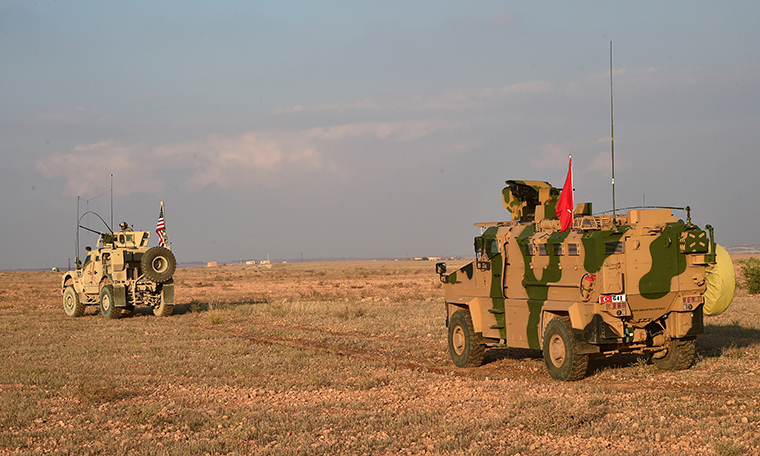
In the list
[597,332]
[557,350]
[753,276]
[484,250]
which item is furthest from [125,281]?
[753,276]

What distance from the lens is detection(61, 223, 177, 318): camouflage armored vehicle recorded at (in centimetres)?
2684

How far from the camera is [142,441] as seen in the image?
838cm

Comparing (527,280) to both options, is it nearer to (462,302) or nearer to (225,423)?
(462,302)

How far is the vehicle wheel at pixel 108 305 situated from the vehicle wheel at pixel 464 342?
1632 cm

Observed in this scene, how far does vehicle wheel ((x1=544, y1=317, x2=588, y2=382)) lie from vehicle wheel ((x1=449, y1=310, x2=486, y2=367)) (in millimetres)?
2001

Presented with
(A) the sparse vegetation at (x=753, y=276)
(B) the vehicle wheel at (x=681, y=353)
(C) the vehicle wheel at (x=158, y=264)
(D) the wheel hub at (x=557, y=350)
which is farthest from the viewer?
(A) the sparse vegetation at (x=753, y=276)

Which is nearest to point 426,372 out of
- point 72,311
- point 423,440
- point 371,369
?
point 371,369

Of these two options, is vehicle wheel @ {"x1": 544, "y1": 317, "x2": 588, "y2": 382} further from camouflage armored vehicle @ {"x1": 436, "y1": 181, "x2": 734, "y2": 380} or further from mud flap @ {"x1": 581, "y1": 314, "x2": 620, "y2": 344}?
mud flap @ {"x1": 581, "y1": 314, "x2": 620, "y2": 344}

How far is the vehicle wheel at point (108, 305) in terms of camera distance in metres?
26.8

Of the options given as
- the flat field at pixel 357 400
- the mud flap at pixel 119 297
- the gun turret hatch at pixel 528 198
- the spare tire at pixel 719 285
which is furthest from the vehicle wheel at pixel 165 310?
the spare tire at pixel 719 285

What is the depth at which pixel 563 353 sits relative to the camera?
1186cm

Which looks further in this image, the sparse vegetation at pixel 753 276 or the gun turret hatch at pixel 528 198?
the sparse vegetation at pixel 753 276

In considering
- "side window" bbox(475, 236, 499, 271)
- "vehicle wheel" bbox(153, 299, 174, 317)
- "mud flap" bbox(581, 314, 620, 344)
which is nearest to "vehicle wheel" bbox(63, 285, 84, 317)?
"vehicle wheel" bbox(153, 299, 174, 317)

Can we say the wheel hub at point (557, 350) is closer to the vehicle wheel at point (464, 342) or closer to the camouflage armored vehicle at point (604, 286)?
the camouflage armored vehicle at point (604, 286)
